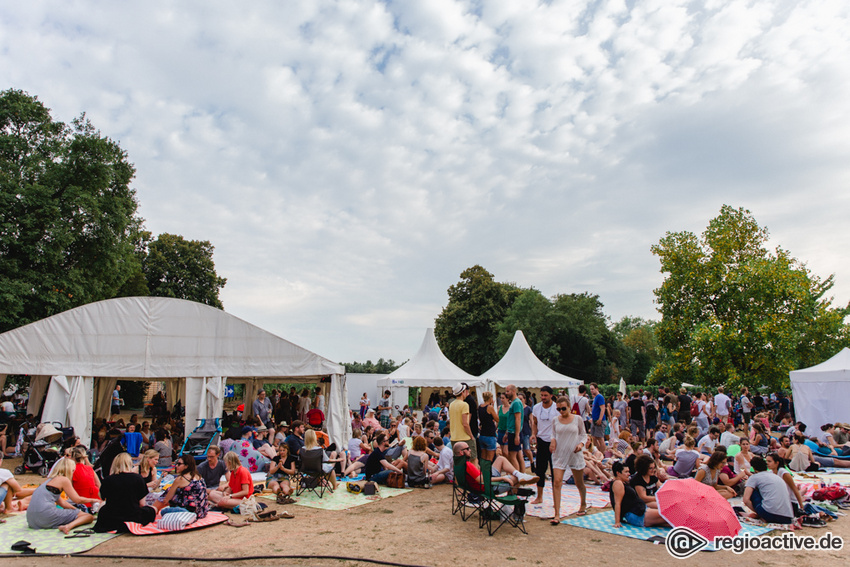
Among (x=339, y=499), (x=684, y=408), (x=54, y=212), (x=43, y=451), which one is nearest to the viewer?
(x=339, y=499)

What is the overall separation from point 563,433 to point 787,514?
8.78 ft

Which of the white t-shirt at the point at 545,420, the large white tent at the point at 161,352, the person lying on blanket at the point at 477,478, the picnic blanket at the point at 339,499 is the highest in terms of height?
the large white tent at the point at 161,352

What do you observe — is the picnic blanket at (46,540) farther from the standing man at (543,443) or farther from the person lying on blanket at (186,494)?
the standing man at (543,443)

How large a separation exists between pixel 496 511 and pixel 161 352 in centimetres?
948

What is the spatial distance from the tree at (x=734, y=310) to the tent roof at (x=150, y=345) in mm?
15874

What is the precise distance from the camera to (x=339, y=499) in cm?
796

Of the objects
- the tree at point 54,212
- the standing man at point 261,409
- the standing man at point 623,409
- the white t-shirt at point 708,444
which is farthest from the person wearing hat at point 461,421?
the tree at point 54,212

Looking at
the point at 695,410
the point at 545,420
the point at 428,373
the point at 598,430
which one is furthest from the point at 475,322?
the point at 545,420

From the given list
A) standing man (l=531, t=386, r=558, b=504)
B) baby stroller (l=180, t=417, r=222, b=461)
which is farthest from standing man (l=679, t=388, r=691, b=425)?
baby stroller (l=180, t=417, r=222, b=461)

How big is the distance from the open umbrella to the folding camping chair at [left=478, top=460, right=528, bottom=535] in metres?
1.50

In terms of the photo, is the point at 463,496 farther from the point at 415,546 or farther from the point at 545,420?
the point at 545,420

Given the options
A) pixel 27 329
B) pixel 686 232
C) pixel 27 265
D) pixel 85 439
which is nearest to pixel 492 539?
pixel 85 439

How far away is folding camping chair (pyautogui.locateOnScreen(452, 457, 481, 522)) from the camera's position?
620 centimetres

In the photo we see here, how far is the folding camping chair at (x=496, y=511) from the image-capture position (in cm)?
579
